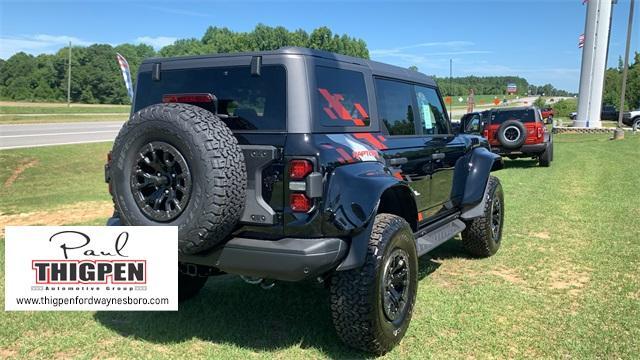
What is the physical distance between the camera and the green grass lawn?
3432 millimetres

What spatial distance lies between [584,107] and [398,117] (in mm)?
27970

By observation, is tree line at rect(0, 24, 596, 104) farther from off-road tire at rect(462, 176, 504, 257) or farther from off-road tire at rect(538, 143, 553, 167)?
off-road tire at rect(462, 176, 504, 257)

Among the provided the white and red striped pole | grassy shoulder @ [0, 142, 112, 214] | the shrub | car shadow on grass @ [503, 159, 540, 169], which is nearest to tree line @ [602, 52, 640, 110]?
the shrub

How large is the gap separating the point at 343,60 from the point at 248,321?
6.69ft

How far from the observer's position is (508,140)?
13500 millimetres

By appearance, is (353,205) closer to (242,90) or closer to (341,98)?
(341,98)

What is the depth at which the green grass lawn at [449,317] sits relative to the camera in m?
3.43

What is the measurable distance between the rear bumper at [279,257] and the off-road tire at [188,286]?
47.2 inches

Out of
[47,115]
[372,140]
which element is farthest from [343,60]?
[47,115]

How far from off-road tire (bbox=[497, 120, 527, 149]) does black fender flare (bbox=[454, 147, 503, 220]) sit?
8.56 meters

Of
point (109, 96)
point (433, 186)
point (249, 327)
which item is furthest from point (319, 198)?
point (109, 96)

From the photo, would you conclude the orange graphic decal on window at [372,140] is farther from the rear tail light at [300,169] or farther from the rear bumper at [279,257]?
the rear bumper at [279,257]

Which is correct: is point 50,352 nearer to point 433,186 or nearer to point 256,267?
point 256,267

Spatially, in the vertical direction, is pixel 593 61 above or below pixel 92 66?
below
